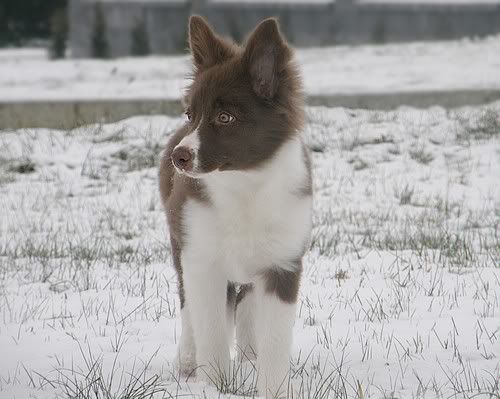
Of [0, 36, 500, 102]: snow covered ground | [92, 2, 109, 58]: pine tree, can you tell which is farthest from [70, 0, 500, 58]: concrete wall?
[0, 36, 500, 102]: snow covered ground

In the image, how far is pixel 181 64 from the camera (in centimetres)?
2486

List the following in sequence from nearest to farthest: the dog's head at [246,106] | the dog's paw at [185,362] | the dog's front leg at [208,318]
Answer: the dog's head at [246,106] → the dog's front leg at [208,318] → the dog's paw at [185,362]

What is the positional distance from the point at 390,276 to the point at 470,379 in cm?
220

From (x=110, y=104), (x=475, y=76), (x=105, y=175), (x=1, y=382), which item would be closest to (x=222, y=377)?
(x=1, y=382)

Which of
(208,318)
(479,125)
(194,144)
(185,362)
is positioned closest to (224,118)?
(194,144)

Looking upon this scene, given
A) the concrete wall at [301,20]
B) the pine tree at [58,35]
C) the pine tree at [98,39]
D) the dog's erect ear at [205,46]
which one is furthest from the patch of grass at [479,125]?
the pine tree at [58,35]

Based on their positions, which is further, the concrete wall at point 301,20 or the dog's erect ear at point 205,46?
the concrete wall at point 301,20

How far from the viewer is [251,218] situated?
→ 12.6ft

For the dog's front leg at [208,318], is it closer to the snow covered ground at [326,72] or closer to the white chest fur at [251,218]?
the white chest fur at [251,218]

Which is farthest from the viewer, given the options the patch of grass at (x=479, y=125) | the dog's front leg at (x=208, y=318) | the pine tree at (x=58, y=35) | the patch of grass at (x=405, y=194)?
the pine tree at (x=58, y=35)

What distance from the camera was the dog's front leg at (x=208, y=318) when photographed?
396cm

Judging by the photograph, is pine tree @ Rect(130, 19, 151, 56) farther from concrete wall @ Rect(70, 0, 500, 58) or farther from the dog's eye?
the dog's eye

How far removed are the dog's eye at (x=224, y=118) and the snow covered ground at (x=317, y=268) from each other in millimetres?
1261

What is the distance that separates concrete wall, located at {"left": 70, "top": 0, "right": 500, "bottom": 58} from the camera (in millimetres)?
27891
